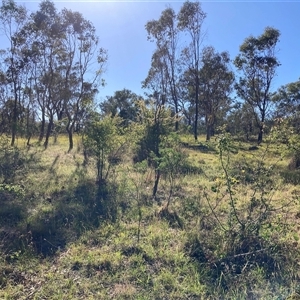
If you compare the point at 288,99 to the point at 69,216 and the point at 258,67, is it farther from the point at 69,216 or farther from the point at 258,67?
the point at 69,216

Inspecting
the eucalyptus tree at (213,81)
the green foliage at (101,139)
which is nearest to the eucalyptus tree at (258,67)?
the eucalyptus tree at (213,81)

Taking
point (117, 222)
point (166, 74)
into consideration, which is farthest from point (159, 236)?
point (166, 74)

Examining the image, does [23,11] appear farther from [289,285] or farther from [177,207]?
[289,285]

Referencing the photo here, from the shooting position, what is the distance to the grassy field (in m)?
3.74

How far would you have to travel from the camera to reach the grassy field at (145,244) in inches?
147

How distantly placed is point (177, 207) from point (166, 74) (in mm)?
20256

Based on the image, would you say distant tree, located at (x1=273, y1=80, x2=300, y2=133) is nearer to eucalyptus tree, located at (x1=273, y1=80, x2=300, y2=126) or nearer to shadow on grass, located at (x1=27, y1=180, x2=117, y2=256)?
eucalyptus tree, located at (x1=273, y1=80, x2=300, y2=126)

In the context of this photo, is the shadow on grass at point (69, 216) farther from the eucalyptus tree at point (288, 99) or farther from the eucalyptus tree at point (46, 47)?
the eucalyptus tree at point (288, 99)

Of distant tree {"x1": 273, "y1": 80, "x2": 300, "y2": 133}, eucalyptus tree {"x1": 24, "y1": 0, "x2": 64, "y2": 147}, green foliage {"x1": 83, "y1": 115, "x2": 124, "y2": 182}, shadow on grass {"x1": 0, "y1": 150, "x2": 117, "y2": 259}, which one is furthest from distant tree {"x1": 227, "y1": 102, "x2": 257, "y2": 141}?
shadow on grass {"x1": 0, "y1": 150, "x2": 117, "y2": 259}

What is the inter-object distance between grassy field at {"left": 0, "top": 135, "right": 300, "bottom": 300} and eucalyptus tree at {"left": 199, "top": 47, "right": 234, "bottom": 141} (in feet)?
58.6

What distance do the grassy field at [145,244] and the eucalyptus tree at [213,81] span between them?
1786cm

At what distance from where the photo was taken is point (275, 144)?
5.59 m

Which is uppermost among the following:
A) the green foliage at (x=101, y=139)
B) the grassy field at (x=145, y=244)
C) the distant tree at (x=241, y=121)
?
the distant tree at (x=241, y=121)

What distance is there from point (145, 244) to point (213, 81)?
23544 millimetres
